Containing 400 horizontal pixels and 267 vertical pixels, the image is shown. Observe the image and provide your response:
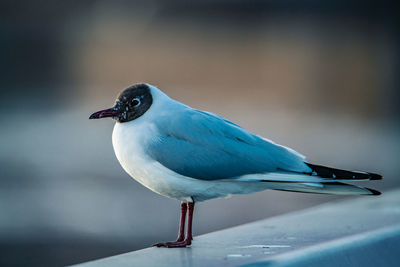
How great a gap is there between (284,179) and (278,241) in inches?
6.2

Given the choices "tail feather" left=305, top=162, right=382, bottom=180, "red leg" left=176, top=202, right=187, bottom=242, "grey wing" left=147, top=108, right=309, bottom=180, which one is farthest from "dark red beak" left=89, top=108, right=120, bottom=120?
"tail feather" left=305, top=162, right=382, bottom=180

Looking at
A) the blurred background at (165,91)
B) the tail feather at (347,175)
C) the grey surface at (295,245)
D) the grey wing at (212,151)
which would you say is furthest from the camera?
the blurred background at (165,91)

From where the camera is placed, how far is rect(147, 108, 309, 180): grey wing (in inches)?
71.1

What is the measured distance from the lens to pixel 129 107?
6.22 feet

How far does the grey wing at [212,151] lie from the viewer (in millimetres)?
1805

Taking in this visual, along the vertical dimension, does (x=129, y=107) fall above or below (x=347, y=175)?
above

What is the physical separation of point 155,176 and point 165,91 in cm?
1173

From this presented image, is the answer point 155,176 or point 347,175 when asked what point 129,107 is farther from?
point 347,175

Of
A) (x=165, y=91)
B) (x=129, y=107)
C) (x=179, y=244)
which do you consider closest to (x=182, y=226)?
(x=179, y=244)

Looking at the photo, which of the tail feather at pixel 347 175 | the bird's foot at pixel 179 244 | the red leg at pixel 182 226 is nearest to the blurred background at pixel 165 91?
the red leg at pixel 182 226

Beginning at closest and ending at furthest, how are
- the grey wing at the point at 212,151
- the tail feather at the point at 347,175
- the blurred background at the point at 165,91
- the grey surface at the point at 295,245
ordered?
the grey surface at the point at 295,245 → the tail feather at the point at 347,175 → the grey wing at the point at 212,151 → the blurred background at the point at 165,91

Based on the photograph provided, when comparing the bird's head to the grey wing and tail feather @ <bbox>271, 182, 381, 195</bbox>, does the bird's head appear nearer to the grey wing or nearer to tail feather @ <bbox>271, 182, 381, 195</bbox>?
the grey wing

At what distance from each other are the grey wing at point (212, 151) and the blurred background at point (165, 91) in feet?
7.79

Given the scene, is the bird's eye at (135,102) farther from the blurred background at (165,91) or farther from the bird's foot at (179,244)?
the blurred background at (165,91)
